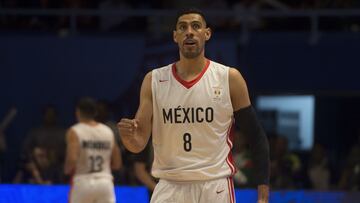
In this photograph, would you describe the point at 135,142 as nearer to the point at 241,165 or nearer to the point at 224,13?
the point at 241,165

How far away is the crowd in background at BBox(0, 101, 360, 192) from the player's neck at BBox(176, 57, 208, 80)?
21.8 feet

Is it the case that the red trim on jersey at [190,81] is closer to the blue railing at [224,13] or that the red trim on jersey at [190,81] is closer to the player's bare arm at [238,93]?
the player's bare arm at [238,93]

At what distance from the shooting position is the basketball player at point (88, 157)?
11102 mm

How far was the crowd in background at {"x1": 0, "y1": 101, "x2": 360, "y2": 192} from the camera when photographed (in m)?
13.7

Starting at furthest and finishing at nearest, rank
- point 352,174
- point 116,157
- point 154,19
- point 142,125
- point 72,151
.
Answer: point 154,19 < point 352,174 < point 116,157 < point 72,151 < point 142,125

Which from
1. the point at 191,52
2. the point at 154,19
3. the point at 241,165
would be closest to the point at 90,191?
the point at 241,165

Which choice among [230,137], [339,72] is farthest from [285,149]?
[230,137]

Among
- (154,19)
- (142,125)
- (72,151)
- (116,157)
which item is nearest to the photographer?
(142,125)

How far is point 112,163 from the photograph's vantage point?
38.2ft

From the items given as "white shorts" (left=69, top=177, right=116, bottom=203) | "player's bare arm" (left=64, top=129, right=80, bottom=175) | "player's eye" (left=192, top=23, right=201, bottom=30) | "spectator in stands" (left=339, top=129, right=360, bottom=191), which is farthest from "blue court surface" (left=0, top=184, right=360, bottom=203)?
"player's eye" (left=192, top=23, right=201, bottom=30)

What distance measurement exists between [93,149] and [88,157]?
11cm

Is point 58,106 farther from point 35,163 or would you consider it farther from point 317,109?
point 317,109

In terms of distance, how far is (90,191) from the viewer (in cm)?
1120

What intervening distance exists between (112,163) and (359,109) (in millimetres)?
7610
